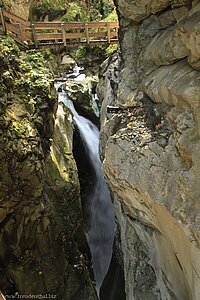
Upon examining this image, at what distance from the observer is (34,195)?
8.99 metres

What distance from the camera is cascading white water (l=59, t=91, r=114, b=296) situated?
12.4 m

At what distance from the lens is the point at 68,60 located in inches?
790

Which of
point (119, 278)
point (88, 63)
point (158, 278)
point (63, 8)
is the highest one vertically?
point (63, 8)

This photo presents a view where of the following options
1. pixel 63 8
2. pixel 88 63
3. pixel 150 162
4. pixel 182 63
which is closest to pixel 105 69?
pixel 88 63

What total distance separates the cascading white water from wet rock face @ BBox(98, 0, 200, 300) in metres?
4.79

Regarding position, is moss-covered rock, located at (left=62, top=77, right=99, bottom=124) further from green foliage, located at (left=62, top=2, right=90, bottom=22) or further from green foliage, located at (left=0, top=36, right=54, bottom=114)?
green foliage, located at (left=62, top=2, right=90, bottom=22)

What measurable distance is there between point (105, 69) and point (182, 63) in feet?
25.6

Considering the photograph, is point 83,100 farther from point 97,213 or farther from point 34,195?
point 34,195

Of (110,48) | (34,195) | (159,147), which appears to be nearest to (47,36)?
(34,195)

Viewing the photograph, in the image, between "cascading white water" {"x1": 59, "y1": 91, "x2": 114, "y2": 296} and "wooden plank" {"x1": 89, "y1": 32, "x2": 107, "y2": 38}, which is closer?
"cascading white water" {"x1": 59, "y1": 91, "x2": 114, "y2": 296}

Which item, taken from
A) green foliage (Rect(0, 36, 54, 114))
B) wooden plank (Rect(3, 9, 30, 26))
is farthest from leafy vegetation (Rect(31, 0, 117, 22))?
green foliage (Rect(0, 36, 54, 114))

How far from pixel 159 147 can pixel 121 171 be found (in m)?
0.95

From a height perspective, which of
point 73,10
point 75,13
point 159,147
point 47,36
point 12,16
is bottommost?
point 159,147

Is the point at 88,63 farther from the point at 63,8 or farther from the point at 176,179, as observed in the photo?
the point at 176,179
